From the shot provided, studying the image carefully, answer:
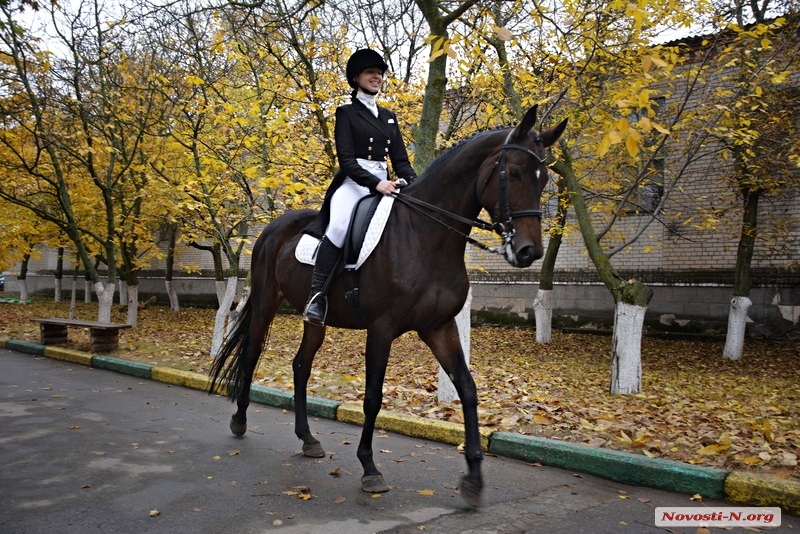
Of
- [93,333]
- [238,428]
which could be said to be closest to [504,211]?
[238,428]

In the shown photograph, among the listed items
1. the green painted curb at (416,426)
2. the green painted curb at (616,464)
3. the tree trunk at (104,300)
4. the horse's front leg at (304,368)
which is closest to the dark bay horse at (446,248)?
the horse's front leg at (304,368)

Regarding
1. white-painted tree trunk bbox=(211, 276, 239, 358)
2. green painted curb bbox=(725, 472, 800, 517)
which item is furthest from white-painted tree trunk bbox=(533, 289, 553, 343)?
green painted curb bbox=(725, 472, 800, 517)

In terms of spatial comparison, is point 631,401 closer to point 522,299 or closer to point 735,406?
point 735,406

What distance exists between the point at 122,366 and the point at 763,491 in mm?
10489

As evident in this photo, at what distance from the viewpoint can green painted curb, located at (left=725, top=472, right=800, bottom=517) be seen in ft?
14.4

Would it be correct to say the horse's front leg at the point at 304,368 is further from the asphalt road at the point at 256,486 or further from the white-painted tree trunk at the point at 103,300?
the white-painted tree trunk at the point at 103,300

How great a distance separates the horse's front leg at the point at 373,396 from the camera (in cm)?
471

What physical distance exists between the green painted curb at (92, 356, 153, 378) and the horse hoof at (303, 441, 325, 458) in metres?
6.28

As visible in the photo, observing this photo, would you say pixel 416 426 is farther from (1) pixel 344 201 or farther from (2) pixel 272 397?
(1) pixel 344 201

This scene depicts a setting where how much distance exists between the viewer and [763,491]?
14.9ft

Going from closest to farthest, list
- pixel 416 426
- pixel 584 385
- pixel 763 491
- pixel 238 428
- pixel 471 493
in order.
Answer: pixel 471 493 → pixel 763 491 → pixel 238 428 → pixel 416 426 → pixel 584 385

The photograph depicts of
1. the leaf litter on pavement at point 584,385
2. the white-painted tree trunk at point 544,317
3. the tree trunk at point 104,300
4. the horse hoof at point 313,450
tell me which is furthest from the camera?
→ the white-painted tree trunk at point 544,317

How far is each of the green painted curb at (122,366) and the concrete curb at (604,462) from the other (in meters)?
3.82

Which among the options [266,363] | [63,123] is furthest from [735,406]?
[63,123]
